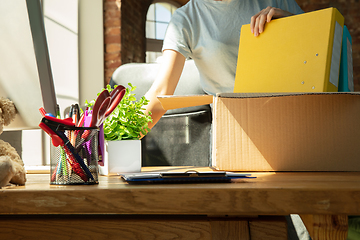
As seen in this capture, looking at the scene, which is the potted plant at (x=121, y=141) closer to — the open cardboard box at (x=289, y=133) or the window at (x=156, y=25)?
the open cardboard box at (x=289, y=133)

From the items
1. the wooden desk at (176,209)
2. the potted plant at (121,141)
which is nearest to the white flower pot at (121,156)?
the potted plant at (121,141)

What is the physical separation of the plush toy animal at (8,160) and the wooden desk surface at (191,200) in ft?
0.14

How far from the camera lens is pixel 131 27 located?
394 centimetres

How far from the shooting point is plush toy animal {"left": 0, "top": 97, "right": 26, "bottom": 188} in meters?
0.45

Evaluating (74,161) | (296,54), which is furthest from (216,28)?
(74,161)

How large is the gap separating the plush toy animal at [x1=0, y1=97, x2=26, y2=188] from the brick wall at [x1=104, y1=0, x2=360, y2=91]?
9.78 ft

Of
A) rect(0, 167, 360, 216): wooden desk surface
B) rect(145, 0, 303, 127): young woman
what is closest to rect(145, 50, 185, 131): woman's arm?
rect(145, 0, 303, 127): young woman

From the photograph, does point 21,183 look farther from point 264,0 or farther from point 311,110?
point 264,0

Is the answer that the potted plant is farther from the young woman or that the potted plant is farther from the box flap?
the young woman

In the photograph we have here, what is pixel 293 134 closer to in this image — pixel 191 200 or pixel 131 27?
pixel 191 200

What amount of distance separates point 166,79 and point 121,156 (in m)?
0.48

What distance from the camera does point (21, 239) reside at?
1.48 feet

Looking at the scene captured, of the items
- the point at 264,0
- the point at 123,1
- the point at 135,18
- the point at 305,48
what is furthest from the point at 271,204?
the point at 135,18

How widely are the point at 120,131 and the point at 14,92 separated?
21 cm
